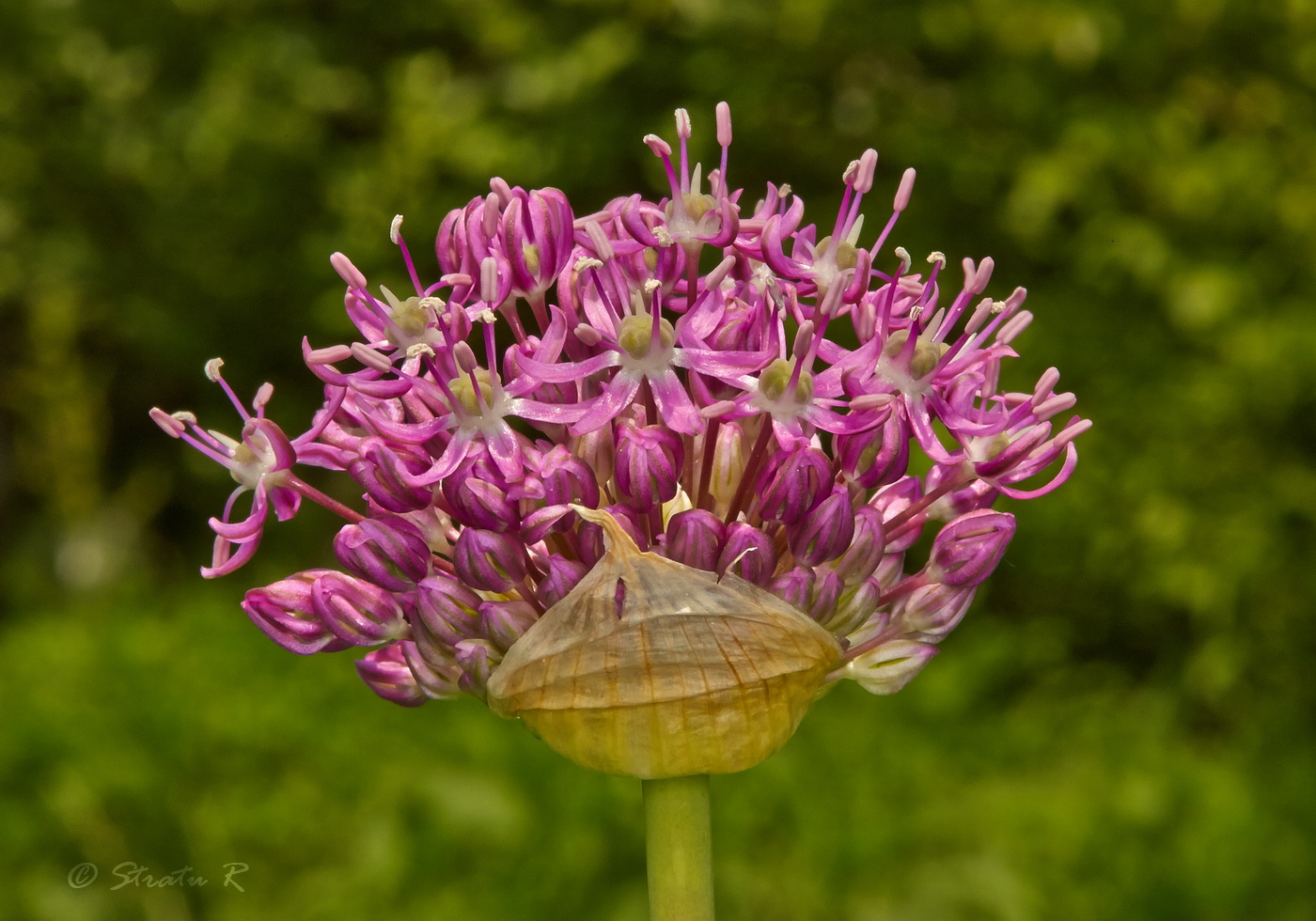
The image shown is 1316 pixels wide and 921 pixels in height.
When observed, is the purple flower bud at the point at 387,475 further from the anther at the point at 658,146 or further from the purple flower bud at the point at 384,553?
the anther at the point at 658,146

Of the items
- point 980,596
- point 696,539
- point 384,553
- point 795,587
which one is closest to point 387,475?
point 384,553

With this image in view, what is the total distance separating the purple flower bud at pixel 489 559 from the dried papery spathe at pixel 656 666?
6 centimetres

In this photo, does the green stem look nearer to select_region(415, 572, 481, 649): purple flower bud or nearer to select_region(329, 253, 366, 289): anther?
select_region(415, 572, 481, 649): purple flower bud

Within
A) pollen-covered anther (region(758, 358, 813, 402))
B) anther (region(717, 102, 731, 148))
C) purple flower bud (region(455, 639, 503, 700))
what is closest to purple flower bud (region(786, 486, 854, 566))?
pollen-covered anther (region(758, 358, 813, 402))

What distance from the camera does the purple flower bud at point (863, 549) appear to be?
53.3 inches

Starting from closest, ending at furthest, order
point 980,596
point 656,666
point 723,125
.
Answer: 1. point 656,666
2. point 723,125
3. point 980,596

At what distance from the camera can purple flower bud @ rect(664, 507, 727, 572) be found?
1.28 m

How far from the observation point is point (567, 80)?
481 centimetres

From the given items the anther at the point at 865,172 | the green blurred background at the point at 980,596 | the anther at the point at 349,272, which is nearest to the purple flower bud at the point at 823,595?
the anther at the point at 865,172

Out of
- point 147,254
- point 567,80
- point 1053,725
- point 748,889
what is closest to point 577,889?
point 748,889

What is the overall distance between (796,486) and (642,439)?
155 mm

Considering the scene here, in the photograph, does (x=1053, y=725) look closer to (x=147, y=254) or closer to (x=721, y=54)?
(x=721, y=54)

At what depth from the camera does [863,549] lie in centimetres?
136

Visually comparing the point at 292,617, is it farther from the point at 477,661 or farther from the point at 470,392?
the point at 470,392
